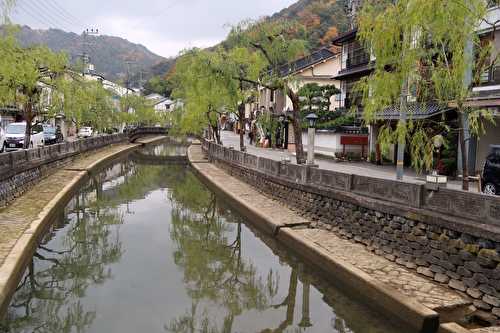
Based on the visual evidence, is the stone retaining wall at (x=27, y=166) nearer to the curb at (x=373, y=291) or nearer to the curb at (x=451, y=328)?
the curb at (x=373, y=291)

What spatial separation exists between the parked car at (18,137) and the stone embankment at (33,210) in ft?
9.32

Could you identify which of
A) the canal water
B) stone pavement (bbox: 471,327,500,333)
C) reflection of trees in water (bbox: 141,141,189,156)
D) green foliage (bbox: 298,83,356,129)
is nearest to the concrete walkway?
the canal water

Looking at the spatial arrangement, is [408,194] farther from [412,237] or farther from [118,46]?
[118,46]

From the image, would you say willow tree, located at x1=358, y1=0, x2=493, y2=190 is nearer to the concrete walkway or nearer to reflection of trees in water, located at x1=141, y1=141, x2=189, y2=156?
the concrete walkway

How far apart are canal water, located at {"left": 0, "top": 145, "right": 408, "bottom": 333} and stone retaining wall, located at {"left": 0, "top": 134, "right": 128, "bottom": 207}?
189 cm

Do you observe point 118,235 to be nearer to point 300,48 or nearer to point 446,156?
point 300,48

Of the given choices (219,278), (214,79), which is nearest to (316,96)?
(214,79)

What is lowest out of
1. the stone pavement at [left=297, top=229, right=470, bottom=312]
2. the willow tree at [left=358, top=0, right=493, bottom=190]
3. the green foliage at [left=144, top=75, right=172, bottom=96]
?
the stone pavement at [left=297, top=229, right=470, bottom=312]

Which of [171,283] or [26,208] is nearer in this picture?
[171,283]

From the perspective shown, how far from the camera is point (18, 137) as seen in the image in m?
29.0

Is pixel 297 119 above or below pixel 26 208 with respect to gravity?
above

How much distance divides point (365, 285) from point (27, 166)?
580 inches

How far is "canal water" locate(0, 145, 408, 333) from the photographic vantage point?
8.38 metres

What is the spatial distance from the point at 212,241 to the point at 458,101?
8.95 m
